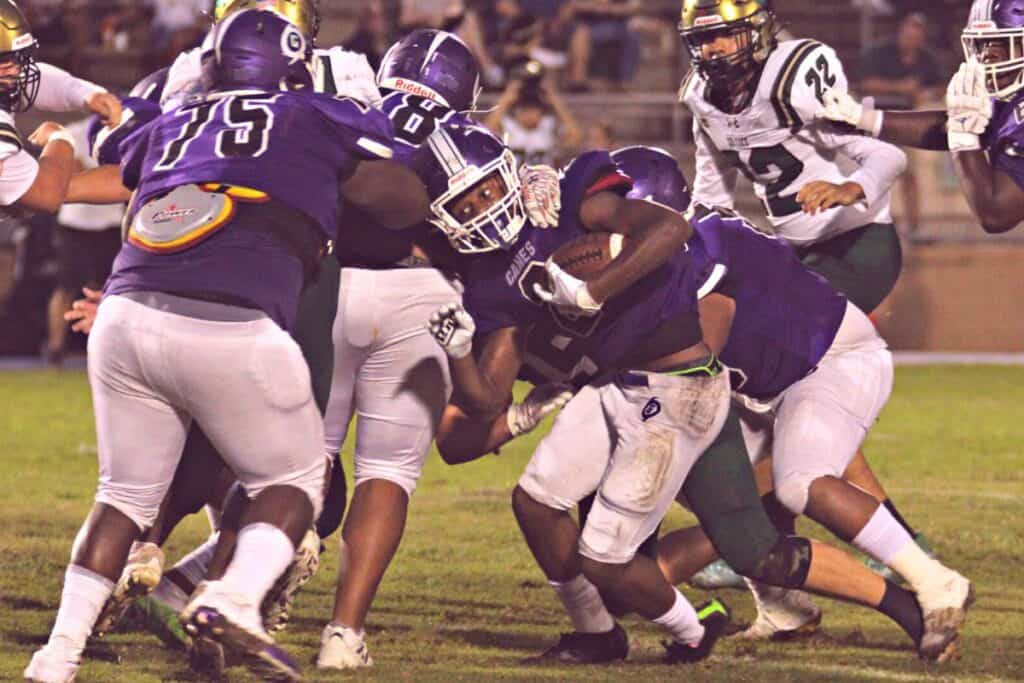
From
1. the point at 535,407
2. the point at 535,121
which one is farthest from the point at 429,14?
the point at 535,407

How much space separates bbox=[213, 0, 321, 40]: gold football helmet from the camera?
20.3 ft

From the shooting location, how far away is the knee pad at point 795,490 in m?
5.74

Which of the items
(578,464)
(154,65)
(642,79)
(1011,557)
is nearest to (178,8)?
(154,65)

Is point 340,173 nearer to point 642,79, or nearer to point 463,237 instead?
point 463,237

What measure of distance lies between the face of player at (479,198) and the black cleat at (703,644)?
1.36m

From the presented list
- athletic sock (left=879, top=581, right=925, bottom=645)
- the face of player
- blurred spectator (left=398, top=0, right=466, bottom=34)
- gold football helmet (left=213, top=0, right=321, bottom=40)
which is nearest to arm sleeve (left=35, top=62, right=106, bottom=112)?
gold football helmet (left=213, top=0, right=321, bottom=40)

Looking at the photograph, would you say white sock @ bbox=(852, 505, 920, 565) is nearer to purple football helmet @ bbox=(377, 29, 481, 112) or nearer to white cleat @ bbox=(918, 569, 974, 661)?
white cleat @ bbox=(918, 569, 974, 661)

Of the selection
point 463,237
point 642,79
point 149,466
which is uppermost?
point 463,237

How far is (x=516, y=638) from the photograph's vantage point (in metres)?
6.05

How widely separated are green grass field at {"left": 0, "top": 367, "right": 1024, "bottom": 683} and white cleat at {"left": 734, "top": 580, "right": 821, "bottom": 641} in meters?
0.08

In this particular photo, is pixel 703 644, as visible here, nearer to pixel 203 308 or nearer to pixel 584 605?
pixel 584 605

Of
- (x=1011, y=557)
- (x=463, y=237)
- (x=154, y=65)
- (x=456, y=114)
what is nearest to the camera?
(x=463, y=237)

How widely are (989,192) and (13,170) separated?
287 centimetres

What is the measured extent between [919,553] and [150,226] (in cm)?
244
